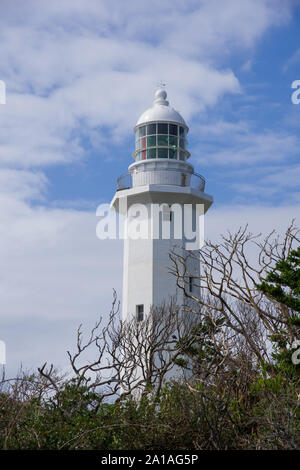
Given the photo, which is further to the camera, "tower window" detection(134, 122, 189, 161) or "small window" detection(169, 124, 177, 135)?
"small window" detection(169, 124, 177, 135)

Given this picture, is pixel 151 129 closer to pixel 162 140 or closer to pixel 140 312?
pixel 162 140

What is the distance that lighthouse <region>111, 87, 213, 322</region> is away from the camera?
21.0m

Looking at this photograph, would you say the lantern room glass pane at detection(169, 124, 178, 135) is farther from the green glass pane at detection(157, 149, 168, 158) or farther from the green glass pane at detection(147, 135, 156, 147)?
the green glass pane at detection(157, 149, 168, 158)

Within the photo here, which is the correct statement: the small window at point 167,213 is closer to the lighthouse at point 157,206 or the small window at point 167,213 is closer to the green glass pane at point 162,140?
the lighthouse at point 157,206

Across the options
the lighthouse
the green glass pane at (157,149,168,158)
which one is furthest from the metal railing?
the green glass pane at (157,149,168,158)

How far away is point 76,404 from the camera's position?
8.71 metres

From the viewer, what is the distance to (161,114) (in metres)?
22.5

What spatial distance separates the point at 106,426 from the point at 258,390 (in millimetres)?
2566

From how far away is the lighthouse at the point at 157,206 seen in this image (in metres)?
21.0

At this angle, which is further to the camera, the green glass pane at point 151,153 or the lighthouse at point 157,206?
the green glass pane at point 151,153

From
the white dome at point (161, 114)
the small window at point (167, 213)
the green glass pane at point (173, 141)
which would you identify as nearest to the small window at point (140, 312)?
the small window at point (167, 213)

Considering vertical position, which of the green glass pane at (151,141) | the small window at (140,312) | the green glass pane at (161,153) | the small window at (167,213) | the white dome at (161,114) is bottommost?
the small window at (140,312)

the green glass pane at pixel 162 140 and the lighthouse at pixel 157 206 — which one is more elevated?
the green glass pane at pixel 162 140
